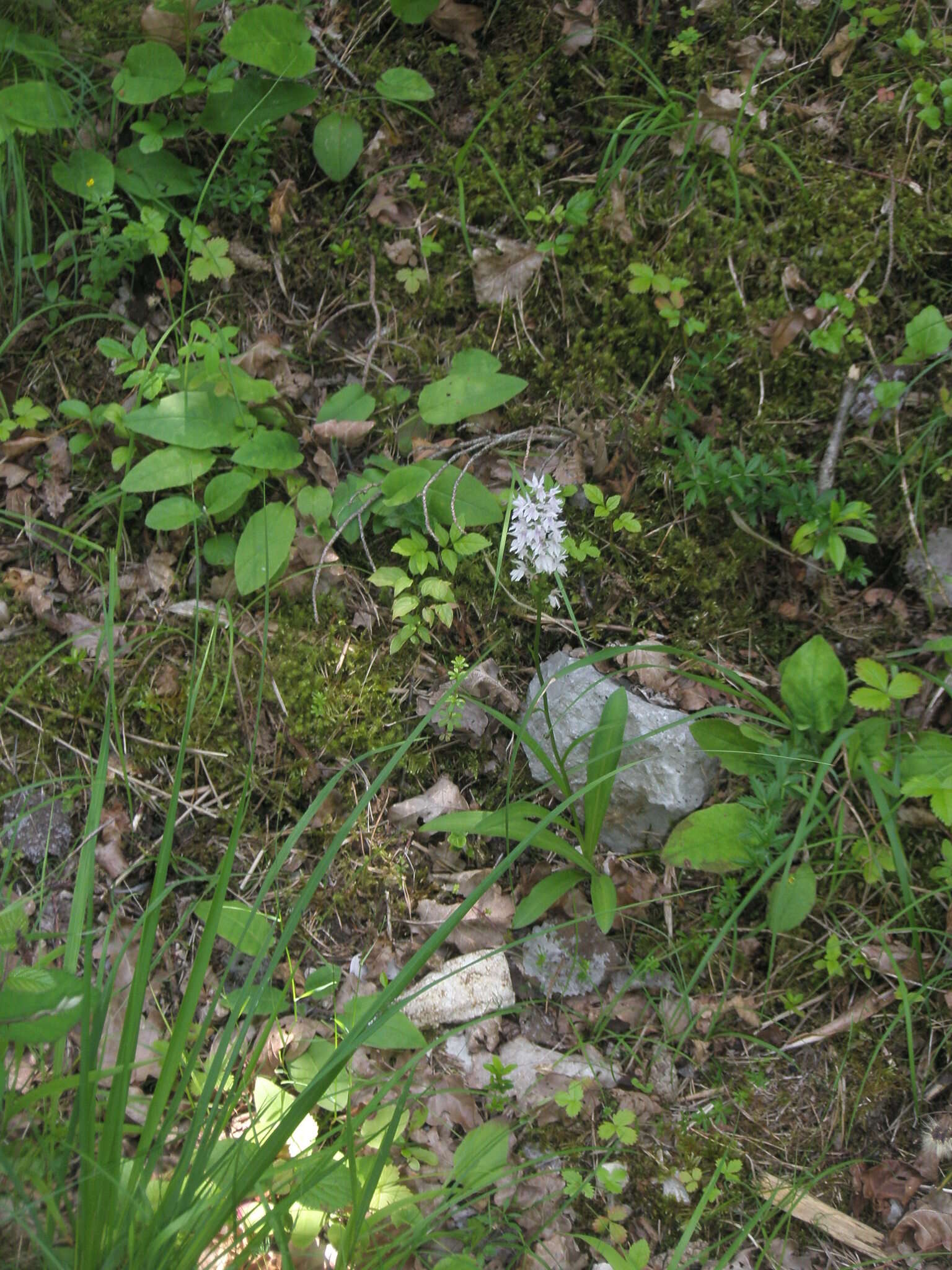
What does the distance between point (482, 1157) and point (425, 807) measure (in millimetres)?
847

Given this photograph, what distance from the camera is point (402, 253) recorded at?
290 cm

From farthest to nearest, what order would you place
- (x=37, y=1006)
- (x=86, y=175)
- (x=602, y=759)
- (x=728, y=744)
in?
1. (x=86, y=175)
2. (x=728, y=744)
3. (x=602, y=759)
4. (x=37, y=1006)

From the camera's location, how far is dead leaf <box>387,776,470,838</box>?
8.00 feet

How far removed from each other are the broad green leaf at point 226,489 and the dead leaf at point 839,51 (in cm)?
225

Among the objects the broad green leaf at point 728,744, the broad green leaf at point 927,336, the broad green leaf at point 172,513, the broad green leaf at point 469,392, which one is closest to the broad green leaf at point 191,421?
the broad green leaf at point 172,513

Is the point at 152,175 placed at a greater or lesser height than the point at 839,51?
lesser

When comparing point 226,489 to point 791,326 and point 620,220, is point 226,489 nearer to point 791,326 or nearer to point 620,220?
point 620,220

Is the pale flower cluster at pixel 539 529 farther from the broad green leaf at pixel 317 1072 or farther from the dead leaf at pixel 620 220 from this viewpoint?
the broad green leaf at pixel 317 1072

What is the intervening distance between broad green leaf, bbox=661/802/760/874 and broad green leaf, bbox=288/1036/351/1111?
3.09ft

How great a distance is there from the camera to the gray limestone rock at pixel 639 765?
7.69 feet

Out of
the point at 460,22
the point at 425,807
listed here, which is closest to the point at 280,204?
the point at 460,22

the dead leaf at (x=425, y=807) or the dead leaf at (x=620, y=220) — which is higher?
the dead leaf at (x=620, y=220)

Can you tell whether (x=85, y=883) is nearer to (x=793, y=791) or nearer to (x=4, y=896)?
(x=4, y=896)

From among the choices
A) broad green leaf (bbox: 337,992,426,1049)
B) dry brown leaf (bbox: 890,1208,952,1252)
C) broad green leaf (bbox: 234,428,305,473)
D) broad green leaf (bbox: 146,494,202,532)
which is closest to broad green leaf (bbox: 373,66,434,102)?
broad green leaf (bbox: 234,428,305,473)
